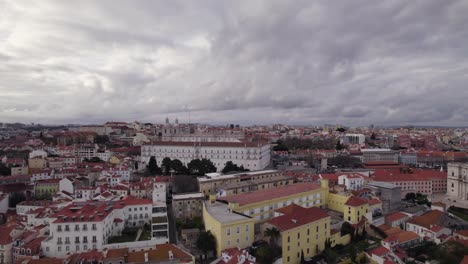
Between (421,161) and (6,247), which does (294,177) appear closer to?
(6,247)

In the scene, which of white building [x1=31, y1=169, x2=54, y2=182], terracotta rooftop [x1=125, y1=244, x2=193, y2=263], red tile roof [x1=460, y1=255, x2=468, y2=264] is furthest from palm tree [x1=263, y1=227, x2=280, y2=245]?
white building [x1=31, y1=169, x2=54, y2=182]

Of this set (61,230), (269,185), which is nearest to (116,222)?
(61,230)

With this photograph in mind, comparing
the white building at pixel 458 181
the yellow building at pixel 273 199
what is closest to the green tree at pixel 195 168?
the yellow building at pixel 273 199

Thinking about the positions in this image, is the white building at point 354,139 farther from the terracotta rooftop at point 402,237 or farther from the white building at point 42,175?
the white building at point 42,175

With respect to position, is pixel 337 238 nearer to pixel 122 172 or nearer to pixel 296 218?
pixel 296 218

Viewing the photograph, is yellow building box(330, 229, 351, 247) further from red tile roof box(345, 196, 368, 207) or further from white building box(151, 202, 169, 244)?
white building box(151, 202, 169, 244)

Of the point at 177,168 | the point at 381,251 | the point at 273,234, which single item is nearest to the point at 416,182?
the point at 381,251
